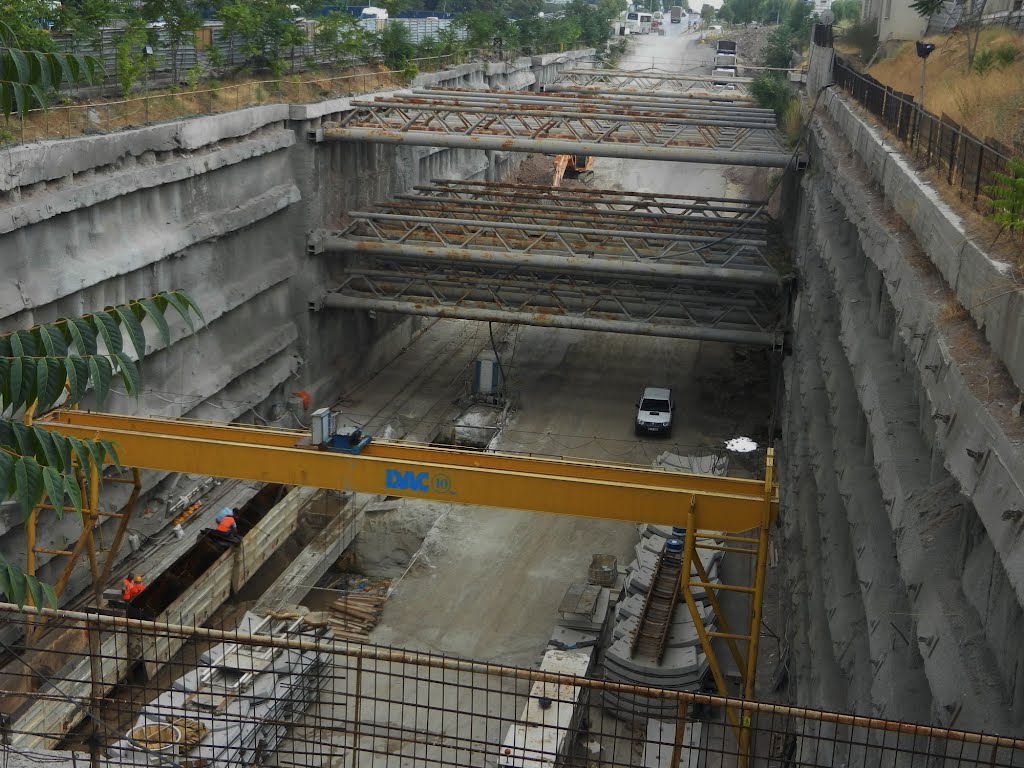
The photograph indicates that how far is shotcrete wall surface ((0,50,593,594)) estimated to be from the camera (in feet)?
72.2

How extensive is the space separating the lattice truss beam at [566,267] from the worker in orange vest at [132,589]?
12760mm

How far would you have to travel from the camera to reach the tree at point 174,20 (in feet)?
110

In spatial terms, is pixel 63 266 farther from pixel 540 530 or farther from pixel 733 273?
pixel 733 273

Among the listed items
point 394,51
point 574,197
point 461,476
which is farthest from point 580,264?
point 394,51

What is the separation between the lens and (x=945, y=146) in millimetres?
16125

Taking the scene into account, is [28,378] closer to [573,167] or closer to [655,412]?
[655,412]

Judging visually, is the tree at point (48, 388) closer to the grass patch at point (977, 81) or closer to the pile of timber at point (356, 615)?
the grass patch at point (977, 81)

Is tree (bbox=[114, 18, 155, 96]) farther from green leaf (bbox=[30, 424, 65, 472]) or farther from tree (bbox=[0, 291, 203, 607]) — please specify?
green leaf (bbox=[30, 424, 65, 472])

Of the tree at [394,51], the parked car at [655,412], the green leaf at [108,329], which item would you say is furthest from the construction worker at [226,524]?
the tree at [394,51]

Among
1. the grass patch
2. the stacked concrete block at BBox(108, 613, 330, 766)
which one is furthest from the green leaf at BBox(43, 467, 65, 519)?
the grass patch

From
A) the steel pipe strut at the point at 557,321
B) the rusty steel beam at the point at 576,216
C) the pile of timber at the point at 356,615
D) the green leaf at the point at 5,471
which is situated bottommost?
the pile of timber at the point at 356,615

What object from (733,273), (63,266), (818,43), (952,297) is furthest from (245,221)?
(818,43)

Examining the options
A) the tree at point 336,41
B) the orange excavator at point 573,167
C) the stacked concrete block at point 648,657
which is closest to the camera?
the stacked concrete block at point 648,657

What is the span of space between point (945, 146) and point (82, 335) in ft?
40.4
